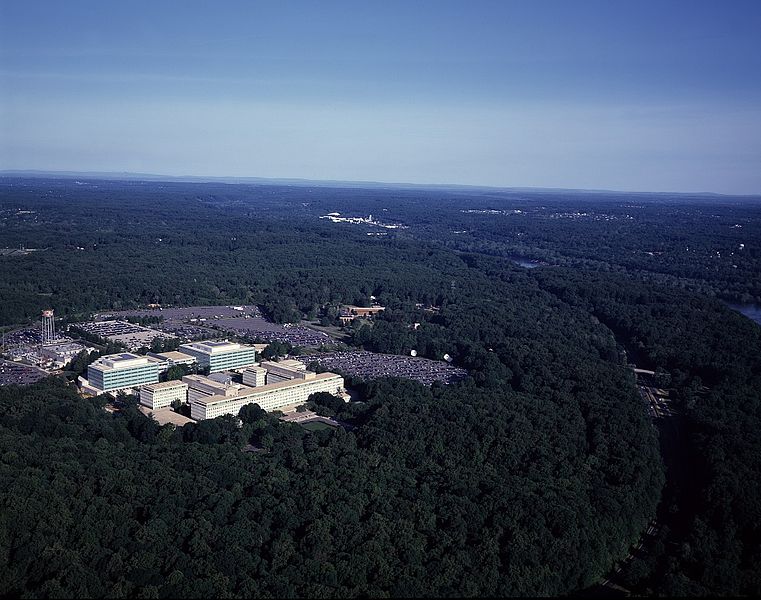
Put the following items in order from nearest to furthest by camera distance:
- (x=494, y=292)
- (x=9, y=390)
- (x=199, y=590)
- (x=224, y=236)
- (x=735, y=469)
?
(x=199, y=590) → (x=735, y=469) → (x=9, y=390) → (x=494, y=292) → (x=224, y=236)

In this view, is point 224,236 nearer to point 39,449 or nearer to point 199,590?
point 39,449

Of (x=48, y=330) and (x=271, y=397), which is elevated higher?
(x=271, y=397)

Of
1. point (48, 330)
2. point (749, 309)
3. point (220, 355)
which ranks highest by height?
point (220, 355)

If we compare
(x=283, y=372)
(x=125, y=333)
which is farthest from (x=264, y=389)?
(x=125, y=333)

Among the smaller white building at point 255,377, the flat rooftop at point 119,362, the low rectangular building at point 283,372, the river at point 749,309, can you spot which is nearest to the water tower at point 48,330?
the flat rooftop at point 119,362

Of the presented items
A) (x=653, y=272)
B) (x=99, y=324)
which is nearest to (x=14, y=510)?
(x=99, y=324)

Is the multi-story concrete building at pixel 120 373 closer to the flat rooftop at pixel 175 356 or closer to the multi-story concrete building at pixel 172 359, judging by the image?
the multi-story concrete building at pixel 172 359

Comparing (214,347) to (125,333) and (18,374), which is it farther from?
(125,333)
